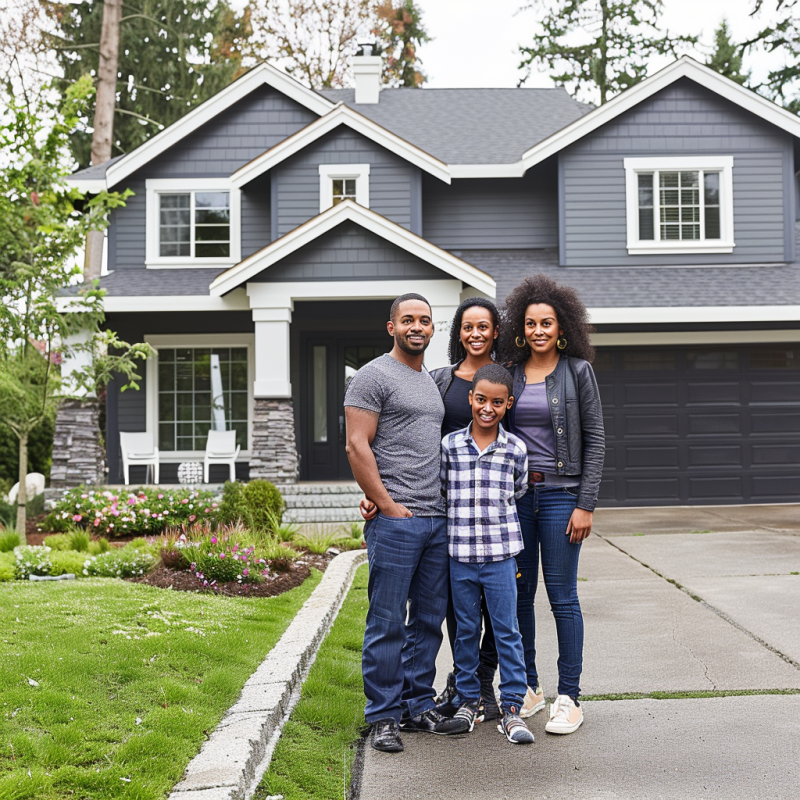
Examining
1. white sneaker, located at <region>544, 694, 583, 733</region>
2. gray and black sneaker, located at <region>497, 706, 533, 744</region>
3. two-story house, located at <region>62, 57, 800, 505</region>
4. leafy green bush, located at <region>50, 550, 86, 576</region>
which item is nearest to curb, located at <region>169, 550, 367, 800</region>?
gray and black sneaker, located at <region>497, 706, 533, 744</region>

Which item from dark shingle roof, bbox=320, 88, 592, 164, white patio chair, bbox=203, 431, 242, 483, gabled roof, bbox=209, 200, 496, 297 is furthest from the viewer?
dark shingle roof, bbox=320, 88, 592, 164

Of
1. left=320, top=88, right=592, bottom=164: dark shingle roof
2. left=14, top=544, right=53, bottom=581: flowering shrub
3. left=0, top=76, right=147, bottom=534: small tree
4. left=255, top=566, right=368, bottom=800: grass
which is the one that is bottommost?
left=255, top=566, right=368, bottom=800: grass

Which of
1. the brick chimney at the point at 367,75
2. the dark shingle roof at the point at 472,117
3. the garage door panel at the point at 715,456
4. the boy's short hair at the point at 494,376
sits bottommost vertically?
the garage door panel at the point at 715,456

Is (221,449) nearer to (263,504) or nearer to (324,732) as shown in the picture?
(263,504)

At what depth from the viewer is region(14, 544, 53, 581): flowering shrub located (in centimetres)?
718

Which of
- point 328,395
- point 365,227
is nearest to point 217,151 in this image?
point 365,227

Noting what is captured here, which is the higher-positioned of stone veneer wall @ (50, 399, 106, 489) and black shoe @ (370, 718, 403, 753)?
stone veneer wall @ (50, 399, 106, 489)

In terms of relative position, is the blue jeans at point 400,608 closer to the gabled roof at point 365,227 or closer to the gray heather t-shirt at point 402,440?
the gray heather t-shirt at point 402,440

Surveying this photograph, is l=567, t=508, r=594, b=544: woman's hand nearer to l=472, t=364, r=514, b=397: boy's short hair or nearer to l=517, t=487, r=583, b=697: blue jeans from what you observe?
l=517, t=487, r=583, b=697: blue jeans

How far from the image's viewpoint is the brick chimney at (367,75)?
53.2ft

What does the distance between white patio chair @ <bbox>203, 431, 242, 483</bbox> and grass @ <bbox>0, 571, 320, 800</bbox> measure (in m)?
6.77

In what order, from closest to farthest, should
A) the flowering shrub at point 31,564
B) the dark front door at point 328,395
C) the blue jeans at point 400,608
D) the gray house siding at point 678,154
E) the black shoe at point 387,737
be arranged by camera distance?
the black shoe at point 387,737
the blue jeans at point 400,608
the flowering shrub at point 31,564
the dark front door at point 328,395
the gray house siding at point 678,154

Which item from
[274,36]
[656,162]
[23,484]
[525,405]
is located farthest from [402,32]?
[525,405]

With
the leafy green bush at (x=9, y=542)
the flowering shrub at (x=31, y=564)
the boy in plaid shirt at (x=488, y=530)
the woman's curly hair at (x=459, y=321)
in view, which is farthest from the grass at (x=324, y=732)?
the leafy green bush at (x=9, y=542)
